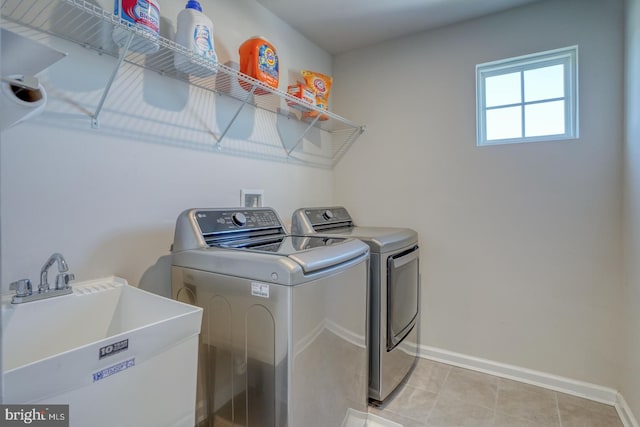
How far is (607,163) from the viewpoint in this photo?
183 centimetres

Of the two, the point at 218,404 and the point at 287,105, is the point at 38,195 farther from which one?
the point at 287,105

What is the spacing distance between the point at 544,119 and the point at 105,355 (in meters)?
2.56

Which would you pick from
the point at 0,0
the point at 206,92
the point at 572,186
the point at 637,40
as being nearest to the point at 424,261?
A: the point at 572,186

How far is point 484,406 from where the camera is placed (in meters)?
1.81

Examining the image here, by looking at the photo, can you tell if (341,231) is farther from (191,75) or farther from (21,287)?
(21,287)

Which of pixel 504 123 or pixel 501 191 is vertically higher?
pixel 504 123

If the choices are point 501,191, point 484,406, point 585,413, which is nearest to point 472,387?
point 484,406

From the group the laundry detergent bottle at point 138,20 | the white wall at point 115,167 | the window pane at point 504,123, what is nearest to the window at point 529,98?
the window pane at point 504,123

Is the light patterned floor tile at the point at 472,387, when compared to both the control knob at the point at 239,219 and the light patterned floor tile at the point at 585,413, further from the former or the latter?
the control knob at the point at 239,219

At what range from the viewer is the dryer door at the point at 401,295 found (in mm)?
1814

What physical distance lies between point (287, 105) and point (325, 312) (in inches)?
59.6

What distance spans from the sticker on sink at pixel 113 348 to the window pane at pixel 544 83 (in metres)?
2.56

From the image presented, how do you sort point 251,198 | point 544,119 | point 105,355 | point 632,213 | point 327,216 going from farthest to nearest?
point 327,216, point 544,119, point 251,198, point 632,213, point 105,355

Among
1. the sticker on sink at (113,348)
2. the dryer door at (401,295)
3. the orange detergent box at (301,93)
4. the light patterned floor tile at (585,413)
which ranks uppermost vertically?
the orange detergent box at (301,93)
